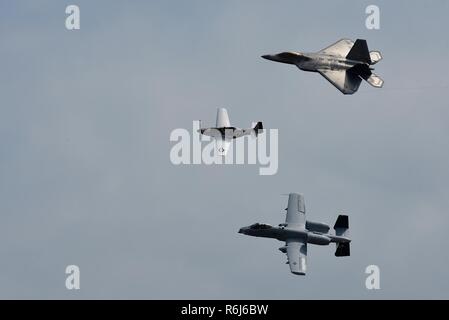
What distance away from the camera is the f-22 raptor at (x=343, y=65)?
168m

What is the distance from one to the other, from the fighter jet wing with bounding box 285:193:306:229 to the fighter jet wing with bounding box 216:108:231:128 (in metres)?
15.8

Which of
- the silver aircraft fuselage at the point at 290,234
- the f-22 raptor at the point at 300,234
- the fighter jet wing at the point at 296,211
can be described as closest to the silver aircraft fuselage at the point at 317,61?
the fighter jet wing at the point at 296,211

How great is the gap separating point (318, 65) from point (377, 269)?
29.7 m

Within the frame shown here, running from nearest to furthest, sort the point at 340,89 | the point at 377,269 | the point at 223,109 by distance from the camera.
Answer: the point at 377,269 < the point at 340,89 < the point at 223,109

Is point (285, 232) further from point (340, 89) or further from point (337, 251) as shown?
point (340, 89)

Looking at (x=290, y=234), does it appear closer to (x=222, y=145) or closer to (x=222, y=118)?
(x=222, y=145)

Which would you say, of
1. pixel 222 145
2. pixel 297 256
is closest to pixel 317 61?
pixel 222 145

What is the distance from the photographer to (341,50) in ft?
572

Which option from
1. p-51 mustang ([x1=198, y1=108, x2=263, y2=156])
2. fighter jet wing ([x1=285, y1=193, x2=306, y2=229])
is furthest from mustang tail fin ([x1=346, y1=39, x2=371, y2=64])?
fighter jet wing ([x1=285, y1=193, x2=306, y2=229])

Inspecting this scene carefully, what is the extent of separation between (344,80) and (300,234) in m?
21.8

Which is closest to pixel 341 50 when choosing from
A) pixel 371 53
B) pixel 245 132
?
pixel 371 53

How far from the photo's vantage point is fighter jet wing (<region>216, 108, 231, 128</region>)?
17770cm

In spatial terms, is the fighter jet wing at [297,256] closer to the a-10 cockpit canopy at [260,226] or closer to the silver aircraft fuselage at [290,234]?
the silver aircraft fuselage at [290,234]

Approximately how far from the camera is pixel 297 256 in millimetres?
158250
